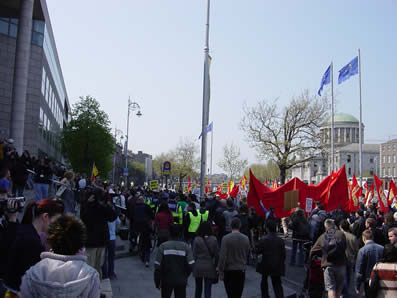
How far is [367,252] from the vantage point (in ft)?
23.3

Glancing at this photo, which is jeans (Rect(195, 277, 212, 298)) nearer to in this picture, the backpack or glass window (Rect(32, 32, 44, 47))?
the backpack

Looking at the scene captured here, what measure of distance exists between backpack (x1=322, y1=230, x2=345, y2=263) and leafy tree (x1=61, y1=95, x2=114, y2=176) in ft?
134

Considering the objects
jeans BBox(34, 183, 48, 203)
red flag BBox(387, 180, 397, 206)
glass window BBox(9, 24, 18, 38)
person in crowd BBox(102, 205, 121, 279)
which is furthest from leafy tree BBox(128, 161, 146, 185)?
person in crowd BBox(102, 205, 121, 279)

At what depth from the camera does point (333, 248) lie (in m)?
7.36

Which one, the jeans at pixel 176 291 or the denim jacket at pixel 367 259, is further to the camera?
the denim jacket at pixel 367 259

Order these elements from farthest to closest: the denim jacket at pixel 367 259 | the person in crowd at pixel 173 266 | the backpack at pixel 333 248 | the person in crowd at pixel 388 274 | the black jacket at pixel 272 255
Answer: the black jacket at pixel 272 255, the backpack at pixel 333 248, the denim jacket at pixel 367 259, the person in crowd at pixel 173 266, the person in crowd at pixel 388 274

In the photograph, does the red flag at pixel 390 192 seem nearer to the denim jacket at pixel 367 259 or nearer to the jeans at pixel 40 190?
the denim jacket at pixel 367 259

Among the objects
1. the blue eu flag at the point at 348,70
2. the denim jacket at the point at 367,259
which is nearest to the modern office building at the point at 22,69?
A: the blue eu flag at the point at 348,70

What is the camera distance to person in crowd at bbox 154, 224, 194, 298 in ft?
21.0

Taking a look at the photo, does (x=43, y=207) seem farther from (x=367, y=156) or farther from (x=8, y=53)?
(x=367, y=156)

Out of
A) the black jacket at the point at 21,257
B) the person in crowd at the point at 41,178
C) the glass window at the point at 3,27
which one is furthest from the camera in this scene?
the glass window at the point at 3,27

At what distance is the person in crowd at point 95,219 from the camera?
24.5ft

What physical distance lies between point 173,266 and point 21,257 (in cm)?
304

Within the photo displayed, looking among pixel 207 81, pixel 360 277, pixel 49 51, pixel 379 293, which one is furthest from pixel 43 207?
pixel 49 51
